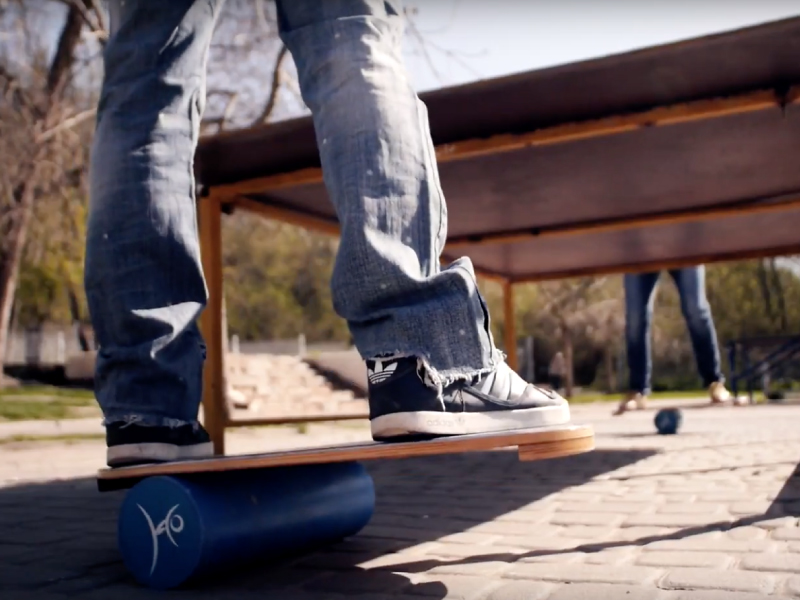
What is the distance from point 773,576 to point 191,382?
1.27 meters

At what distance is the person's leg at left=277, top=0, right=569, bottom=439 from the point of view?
153cm

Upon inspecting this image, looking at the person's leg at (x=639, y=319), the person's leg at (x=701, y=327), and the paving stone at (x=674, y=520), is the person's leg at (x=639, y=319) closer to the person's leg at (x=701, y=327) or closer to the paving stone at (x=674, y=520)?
the person's leg at (x=701, y=327)

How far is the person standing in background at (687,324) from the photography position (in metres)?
6.72

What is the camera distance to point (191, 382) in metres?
1.84

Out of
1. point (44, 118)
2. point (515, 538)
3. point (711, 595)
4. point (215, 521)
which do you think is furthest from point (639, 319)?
point (44, 118)

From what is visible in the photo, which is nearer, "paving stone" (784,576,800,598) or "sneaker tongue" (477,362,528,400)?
"paving stone" (784,576,800,598)

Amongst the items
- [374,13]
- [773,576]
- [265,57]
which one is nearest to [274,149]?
[374,13]

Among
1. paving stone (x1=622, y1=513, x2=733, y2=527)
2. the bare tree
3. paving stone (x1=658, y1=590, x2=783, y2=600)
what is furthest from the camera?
the bare tree

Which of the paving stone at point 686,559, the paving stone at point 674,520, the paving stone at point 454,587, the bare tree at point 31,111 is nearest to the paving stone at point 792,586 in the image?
the paving stone at point 686,559

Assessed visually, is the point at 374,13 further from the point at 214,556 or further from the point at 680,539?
the point at 680,539

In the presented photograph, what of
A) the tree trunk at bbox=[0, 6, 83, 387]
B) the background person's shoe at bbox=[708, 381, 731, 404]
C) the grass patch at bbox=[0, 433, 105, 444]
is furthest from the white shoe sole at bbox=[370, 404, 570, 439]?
the tree trunk at bbox=[0, 6, 83, 387]

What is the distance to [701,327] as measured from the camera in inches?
264

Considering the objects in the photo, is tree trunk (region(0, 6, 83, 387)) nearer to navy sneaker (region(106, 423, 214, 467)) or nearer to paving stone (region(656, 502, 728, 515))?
navy sneaker (region(106, 423, 214, 467))

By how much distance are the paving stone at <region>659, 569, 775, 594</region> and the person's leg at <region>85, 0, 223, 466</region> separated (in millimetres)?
1048
